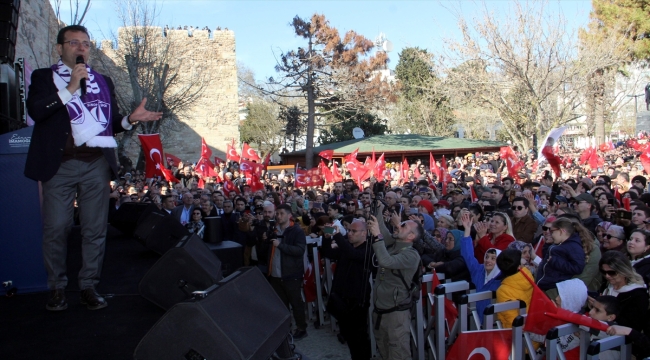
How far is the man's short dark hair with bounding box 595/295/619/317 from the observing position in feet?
13.7

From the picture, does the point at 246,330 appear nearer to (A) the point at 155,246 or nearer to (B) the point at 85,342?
(B) the point at 85,342

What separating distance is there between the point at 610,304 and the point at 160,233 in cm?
374

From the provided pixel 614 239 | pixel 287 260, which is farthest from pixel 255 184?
pixel 614 239

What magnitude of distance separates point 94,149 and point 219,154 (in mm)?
33272

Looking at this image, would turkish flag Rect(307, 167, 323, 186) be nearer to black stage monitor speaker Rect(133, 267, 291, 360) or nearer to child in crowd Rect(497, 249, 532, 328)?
child in crowd Rect(497, 249, 532, 328)

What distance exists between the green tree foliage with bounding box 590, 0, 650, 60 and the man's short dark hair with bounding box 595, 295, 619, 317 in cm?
2798

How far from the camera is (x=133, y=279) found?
4402 mm

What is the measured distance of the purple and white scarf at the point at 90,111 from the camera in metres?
3.47

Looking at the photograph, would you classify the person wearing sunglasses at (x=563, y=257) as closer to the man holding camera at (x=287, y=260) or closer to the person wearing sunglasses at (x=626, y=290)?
the person wearing sunglasses at (x=626, y=290)

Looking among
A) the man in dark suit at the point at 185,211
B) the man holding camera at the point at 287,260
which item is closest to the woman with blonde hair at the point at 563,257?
the man holding camera at the point at 287,260

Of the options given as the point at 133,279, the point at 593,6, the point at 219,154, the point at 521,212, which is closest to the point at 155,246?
the point at 133,279

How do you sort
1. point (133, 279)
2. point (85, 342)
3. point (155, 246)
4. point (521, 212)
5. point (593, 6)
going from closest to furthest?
1. point (85, 342)
2. point (133, 279)
3. point (155, 246)
4. point (521, 212)
5. point (593, 6)

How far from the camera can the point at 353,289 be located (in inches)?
229

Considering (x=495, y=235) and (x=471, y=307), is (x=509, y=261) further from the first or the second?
(x=495, y=235)
